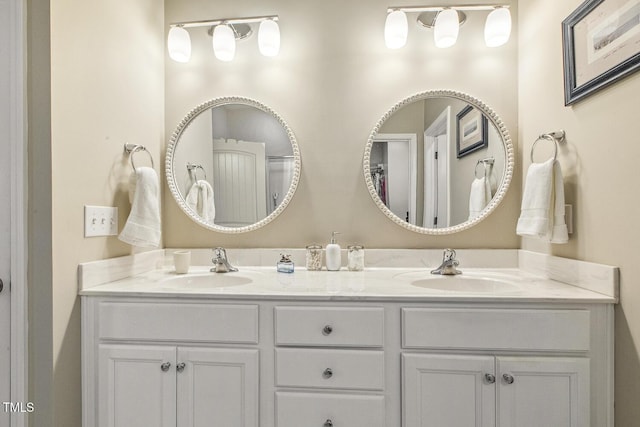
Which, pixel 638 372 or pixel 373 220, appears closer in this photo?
pixel 638 372

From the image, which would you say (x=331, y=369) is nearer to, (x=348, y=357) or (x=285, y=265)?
(x=348, y=357)

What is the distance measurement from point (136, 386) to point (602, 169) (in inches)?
70.5

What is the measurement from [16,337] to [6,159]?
22.8 inches

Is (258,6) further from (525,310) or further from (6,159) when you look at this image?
(525,310)

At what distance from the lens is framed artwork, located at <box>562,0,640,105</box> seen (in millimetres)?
970

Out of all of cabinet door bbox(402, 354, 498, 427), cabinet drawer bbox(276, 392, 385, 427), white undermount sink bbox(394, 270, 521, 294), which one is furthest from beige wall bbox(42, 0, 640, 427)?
cabinet drawer bbox(276, 392, 385, 427)

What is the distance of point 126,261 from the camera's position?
1.43 metres

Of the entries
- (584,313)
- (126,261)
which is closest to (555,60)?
(584,313)

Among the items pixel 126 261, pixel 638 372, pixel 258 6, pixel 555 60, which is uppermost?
pixel 258 6

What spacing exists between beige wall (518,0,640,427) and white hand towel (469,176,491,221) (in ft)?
0.93

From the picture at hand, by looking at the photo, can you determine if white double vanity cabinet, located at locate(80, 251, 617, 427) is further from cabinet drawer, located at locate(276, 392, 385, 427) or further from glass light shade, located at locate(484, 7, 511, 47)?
glass light shade, located at locate(484, 7, 511, 47)

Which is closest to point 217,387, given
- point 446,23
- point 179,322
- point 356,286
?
point 179,322

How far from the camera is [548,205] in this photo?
127 centimetres

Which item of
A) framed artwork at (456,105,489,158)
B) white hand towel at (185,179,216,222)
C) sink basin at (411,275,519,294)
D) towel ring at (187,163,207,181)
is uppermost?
framed artwork at (456,105,489,158)
